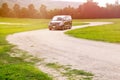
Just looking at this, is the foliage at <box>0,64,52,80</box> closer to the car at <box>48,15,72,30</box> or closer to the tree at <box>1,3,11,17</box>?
the car at <box>48,15,72,30</box>

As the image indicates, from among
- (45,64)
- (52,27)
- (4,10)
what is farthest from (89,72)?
(4,10)

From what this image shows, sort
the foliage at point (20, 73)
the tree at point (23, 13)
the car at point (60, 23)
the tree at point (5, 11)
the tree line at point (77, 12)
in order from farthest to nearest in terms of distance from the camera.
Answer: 1. the tree at point (23, 13)
2. the tree line at point (77, 12)
3. the tree at point (5, 11)
4. the car at point (60, 23)
5. the foliage at point (20, 73)

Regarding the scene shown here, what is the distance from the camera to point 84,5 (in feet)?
276

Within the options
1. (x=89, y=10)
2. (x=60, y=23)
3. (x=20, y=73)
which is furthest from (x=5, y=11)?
(x=20, y=73)

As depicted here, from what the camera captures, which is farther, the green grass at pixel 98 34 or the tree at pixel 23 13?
the tree at pixel 23 13

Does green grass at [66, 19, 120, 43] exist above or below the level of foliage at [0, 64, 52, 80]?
below

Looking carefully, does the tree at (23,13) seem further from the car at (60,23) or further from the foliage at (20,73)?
the foliage at (20,73)

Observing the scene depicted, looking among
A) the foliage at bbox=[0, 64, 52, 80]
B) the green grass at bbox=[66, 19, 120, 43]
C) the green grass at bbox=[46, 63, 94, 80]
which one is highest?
the foliage at bbox=[0, 64, 52, 80]

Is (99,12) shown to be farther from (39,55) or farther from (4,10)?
(39,55)

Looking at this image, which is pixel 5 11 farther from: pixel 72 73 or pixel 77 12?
pixel 72 73

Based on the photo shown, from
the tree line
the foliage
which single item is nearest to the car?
the foliage

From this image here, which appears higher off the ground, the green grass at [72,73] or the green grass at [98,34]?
the green grass at [72,73]

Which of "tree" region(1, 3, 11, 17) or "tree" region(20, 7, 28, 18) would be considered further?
"tree" region(20, 7, 28, 18)

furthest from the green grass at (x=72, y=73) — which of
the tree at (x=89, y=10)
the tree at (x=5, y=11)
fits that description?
the tree at (x=89, y=10)
